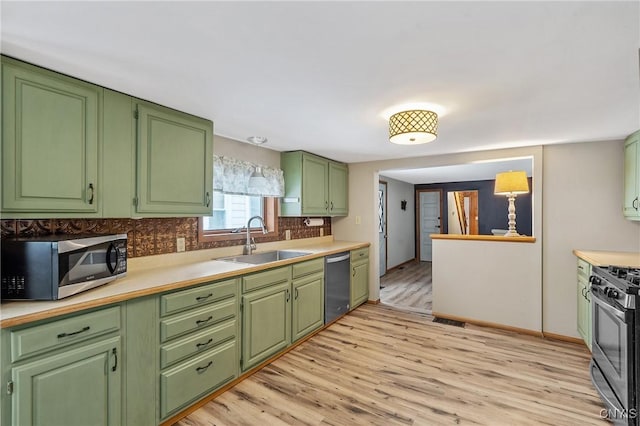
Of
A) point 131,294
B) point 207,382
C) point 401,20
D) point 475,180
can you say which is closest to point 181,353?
point 207,382

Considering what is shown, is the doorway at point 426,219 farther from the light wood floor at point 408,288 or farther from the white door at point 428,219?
the light wood floor at point 408,288

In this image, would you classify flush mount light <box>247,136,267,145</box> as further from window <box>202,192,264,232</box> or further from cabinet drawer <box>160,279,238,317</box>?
cabinet drawer <box>160,279,238,317</box>

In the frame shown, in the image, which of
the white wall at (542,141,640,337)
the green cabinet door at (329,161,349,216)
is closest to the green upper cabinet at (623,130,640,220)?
the white wall at (542,141,640,337)

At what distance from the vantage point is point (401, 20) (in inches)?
46.4

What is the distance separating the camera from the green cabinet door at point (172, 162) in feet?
6.66

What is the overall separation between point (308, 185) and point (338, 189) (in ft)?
2.38

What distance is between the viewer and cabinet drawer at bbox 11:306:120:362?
129 cm

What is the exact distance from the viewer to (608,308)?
1904 millimetres

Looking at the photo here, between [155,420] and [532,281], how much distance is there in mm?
3697

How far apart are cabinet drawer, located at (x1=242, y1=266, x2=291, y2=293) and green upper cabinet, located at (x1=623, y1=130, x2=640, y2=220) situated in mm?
3140

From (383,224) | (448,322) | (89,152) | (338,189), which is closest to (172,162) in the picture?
(89,152)

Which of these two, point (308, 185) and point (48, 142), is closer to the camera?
point (48, 142)

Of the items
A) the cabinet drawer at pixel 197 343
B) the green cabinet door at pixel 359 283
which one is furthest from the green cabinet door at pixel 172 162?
the green cabinet door at pixel 359 283

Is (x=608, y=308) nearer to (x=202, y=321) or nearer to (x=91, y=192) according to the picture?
(x=202, y=321)
